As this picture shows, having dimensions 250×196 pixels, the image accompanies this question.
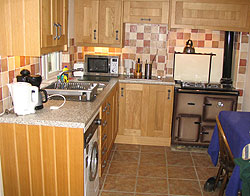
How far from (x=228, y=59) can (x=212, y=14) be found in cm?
68

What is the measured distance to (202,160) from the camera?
3.74m

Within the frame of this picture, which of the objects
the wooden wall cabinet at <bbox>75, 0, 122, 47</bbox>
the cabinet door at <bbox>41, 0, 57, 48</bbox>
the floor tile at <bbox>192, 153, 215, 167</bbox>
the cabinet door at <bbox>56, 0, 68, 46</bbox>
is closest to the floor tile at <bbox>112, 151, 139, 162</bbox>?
the floor tile at <bbox>192, 153, 215, 167</bbox>

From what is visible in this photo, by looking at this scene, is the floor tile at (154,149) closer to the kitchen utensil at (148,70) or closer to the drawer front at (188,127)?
the drawer front at (188,127)

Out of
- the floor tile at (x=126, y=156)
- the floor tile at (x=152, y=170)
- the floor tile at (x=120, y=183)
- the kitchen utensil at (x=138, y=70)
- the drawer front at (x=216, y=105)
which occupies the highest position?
the kitchen utensil at (x=138, y=70)

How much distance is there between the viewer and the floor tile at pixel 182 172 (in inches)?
130

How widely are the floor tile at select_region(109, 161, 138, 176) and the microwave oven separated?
1.34 meters

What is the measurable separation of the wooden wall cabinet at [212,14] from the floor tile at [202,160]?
1681 millimetres

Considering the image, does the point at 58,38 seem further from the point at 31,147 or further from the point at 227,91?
the point at 227,91

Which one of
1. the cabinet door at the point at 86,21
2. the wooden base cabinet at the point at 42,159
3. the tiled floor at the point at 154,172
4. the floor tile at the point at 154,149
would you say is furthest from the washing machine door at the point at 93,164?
the cabinet door at the point at 86,21

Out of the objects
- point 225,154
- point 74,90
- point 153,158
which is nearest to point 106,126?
point 74,90

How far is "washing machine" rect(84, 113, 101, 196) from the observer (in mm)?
2265

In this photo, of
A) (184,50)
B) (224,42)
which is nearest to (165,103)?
(184,50)

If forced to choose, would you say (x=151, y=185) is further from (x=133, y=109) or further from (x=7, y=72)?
(x=7, y=72)

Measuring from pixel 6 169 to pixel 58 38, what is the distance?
47.6 inches
